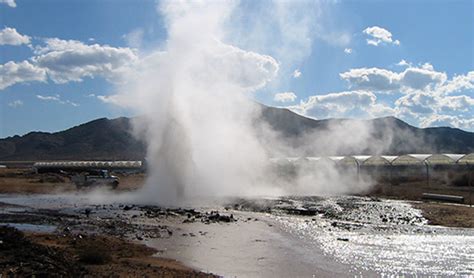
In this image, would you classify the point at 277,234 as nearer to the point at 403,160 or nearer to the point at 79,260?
the point at 79,260

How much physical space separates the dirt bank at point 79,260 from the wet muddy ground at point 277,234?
1312mm

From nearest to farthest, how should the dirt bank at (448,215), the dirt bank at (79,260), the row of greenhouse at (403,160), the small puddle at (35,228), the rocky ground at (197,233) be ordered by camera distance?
the dirt bank at (79,260) < the rocky ground at (197,233) < the small puddle at (35,228) < the dirt bank at (448,215) < the row of greenhouse at (403,160)

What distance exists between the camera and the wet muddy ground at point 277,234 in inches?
705

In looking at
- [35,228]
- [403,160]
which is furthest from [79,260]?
[403,160]

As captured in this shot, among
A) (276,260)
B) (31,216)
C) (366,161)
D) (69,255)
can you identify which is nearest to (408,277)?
(276,260)

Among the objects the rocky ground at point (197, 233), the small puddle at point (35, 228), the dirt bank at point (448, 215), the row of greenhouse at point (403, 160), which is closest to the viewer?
the rocky ground at point (197, 233)

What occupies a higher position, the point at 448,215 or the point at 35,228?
the point at 448,215

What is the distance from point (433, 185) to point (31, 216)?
46.5 metres

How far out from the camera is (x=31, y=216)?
29609 millimetres

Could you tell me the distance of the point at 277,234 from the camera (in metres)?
25.0

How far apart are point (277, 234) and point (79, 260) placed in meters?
11.6

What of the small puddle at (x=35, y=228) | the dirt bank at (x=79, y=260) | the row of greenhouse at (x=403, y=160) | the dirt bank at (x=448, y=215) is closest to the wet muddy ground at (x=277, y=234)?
the small puddle at (x=35, y=228)

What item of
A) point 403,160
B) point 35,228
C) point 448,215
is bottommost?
point 35,228

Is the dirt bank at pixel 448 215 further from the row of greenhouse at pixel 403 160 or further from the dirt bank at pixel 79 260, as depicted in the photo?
the row of greenhouse at pixel 403 160
